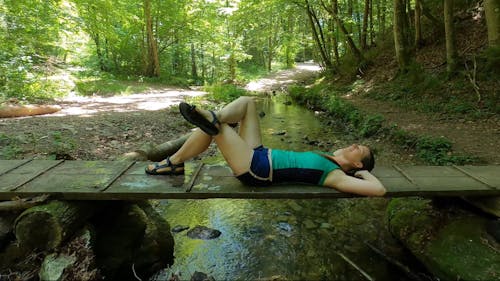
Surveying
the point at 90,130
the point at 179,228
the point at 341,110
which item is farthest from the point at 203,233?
the point at 341,110

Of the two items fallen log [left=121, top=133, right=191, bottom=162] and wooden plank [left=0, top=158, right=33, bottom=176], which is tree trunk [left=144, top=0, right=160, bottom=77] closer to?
fallen log [left=121, top=133, right=191, bottom=162]

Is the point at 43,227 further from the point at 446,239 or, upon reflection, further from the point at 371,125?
the point at 371,125

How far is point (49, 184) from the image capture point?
361 cm

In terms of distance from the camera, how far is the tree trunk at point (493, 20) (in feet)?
29.5

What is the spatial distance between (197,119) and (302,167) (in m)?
1.28

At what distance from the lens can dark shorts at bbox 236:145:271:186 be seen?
3.69 m

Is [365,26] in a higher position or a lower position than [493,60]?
higher

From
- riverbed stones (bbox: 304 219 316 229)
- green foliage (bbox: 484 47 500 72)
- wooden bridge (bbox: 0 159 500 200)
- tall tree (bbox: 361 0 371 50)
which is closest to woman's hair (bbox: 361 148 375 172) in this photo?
wooden bridge (bbox: 0 159 500 200)

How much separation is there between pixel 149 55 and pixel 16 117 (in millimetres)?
15436

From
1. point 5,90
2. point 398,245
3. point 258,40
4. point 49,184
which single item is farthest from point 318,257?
point 258,40

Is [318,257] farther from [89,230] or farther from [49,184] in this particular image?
[49,184]

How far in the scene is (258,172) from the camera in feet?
12.1

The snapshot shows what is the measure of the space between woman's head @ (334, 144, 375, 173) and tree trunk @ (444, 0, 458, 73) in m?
8.56

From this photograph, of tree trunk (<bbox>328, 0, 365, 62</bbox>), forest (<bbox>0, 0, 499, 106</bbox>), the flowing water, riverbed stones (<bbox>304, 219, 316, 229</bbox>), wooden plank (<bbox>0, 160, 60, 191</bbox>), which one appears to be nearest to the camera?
wooden plank (<bbox>0, 160, 60, 191</bbox>)
